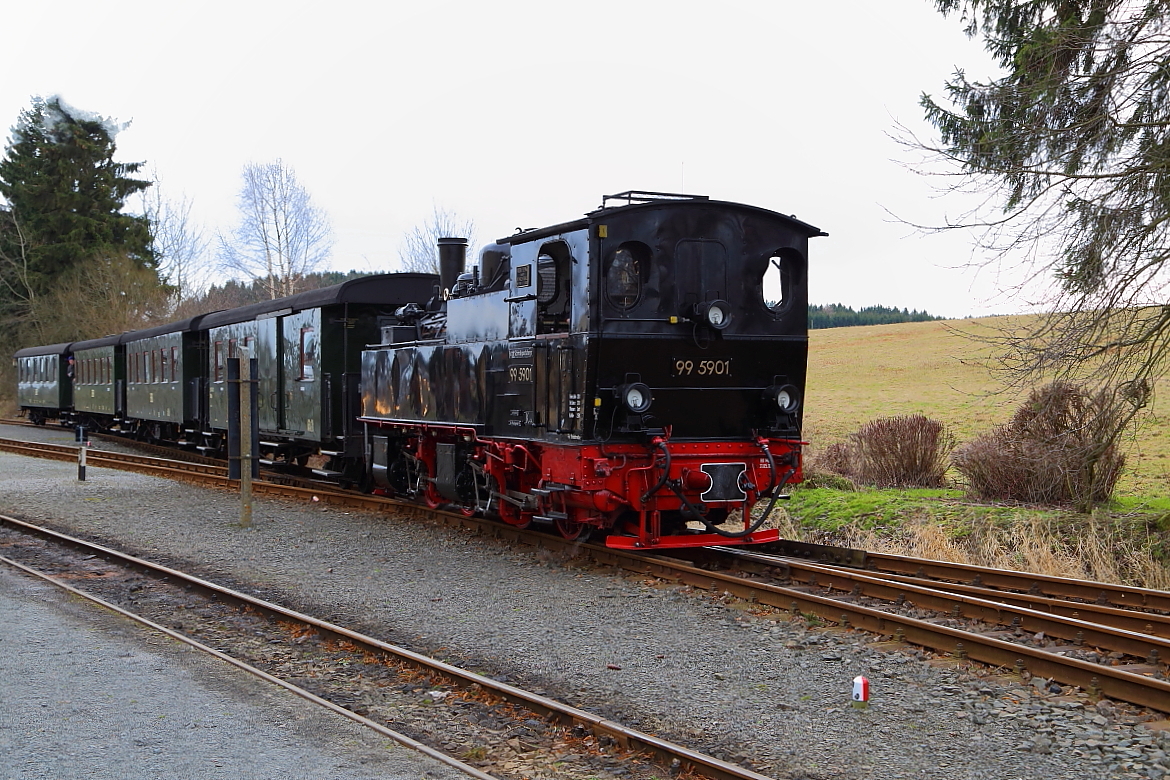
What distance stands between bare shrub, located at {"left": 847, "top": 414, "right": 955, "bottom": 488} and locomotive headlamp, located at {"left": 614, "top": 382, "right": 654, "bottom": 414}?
9.32m

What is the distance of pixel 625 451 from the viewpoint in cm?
950

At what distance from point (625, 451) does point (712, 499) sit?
95cm

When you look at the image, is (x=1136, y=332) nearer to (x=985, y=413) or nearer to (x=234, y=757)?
(x=234, y=757)

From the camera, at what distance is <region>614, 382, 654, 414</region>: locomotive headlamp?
944 centimetres

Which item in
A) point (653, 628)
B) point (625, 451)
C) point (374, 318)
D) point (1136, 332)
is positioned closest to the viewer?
point (653, 628)


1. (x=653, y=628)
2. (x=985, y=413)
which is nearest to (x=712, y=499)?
(x=653, y=628)

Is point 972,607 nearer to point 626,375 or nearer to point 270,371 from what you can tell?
point 626,375

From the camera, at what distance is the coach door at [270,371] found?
58.7 feet

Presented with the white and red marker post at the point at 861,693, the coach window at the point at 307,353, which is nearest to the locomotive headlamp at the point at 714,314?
the white and red marker post at the point at 861,693

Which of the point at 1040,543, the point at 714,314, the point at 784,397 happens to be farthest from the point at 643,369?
the point at 1040,543

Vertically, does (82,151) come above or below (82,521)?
above

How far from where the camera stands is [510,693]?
19.9 ft

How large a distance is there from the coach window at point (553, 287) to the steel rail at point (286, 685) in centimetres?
419

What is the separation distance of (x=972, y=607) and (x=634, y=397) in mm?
3310
